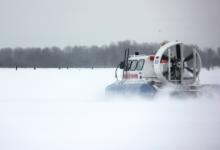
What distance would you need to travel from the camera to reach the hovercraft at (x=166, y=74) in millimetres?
7859

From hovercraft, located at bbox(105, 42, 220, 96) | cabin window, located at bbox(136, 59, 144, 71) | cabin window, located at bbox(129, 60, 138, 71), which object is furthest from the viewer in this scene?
cabin window, located at bbox(129, 60, 138, 71)

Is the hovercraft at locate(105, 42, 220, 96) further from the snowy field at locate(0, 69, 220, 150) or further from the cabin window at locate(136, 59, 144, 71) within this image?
the snowy field at locate(0, 69, 220, 150)

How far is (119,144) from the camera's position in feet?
13.8

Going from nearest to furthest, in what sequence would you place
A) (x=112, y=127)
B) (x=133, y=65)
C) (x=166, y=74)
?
(x=112, y=127), (x=166, y=74), (x=133, y=65)

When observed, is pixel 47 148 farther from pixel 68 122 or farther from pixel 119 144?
pixel 68 122

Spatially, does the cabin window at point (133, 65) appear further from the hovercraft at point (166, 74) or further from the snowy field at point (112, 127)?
the snowy field at point (112, 127)

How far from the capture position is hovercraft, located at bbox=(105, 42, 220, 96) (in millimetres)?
7859

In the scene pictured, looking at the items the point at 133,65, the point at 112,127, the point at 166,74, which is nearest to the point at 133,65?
the point at 133,65

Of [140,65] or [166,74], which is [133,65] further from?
[166,74]

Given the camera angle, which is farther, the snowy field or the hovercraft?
the hovercraft

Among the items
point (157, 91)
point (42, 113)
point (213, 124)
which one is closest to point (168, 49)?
point (157, 91)

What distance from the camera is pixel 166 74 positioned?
8.11m

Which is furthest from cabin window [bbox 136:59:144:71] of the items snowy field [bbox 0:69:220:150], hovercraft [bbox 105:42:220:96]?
snowy field [bbox 0:69:220:150]

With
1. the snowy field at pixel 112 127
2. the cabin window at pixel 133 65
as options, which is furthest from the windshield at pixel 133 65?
the snowy field at pixel 112 127
